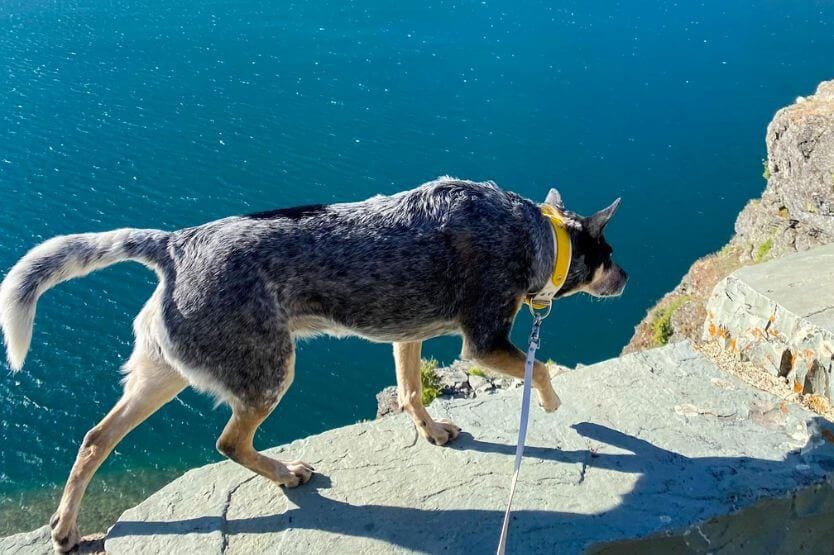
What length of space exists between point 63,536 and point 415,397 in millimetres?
3040

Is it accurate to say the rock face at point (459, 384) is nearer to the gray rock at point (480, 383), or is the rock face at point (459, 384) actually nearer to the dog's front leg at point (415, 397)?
the gray rock at point (480, 383)

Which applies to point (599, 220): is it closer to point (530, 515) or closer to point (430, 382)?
point (530, 515)

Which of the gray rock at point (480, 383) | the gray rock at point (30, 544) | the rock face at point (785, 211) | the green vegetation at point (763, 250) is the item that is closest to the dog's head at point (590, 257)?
the gray rock at point (30, 544)

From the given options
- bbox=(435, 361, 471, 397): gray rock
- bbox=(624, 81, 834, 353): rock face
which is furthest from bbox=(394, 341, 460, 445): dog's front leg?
bbox=(624, 81, 834, 353): rock face

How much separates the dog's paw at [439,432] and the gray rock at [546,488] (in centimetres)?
9

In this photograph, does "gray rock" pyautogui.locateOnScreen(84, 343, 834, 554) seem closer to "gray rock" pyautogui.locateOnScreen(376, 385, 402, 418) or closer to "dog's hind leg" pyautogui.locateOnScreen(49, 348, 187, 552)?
"dog's hind leg" pyautogui.locateOnScreen(49, 348, 187, 552)

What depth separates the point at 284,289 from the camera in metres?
5.79

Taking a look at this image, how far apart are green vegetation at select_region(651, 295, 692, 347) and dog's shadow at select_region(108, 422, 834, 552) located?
37.8ft

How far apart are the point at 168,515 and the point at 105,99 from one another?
24.3 m

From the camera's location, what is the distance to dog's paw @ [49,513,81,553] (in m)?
6.12

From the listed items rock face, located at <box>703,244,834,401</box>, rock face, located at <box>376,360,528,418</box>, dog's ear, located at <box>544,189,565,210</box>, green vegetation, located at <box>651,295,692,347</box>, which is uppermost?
dog's ear, located at <box>544,189,565,210</box>

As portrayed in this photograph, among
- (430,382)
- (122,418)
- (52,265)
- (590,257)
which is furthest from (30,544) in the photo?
(430,382)

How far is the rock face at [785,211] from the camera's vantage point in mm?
17844

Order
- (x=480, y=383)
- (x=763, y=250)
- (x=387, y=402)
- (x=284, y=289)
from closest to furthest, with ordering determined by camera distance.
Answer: (x=284, y=289), (x=480, y=383), (x=387, y=402), (x=763, y=250)
